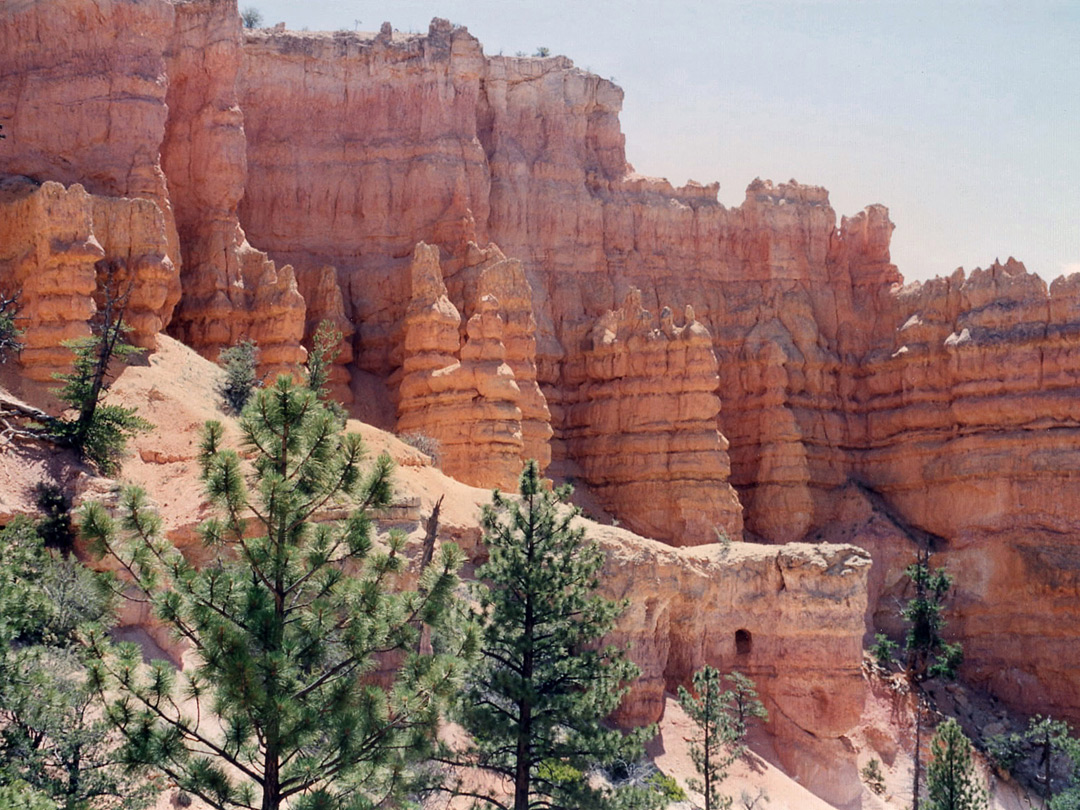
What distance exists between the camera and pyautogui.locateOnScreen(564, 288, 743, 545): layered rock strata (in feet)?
178

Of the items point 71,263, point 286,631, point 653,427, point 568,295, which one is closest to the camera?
point 286,631

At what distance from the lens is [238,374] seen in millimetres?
41344

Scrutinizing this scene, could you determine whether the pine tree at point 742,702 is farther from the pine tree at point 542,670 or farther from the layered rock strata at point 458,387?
the layered rock strata at point 458,387

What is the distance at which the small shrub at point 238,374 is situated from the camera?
40.4 m

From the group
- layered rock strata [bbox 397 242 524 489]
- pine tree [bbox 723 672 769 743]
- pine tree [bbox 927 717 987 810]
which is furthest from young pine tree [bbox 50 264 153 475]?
pine tree [bbox 927 717 987 810]

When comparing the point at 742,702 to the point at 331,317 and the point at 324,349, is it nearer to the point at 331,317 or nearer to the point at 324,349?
the point at 324,349

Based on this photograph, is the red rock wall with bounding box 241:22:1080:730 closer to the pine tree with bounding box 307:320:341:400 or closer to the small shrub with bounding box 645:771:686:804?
the pine tree with bounding box 307:320:341:400

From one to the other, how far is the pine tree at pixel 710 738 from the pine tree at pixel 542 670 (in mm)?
5043

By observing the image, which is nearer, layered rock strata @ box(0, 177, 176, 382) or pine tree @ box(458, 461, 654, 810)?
pine tree @ box(458, 461, 654, 810)

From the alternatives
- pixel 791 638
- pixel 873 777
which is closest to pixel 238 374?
pixel 791 638

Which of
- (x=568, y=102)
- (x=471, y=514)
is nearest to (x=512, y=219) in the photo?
(x=568, y=102)

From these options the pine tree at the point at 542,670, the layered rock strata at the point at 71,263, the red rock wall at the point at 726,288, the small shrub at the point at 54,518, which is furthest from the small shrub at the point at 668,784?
the red rock wall at the point at 726,288

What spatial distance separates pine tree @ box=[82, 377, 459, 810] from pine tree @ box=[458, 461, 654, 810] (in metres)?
5.38

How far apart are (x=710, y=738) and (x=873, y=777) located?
1279cm
